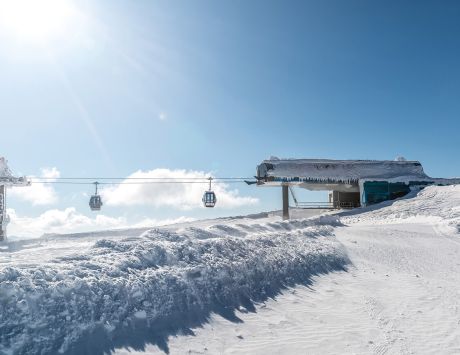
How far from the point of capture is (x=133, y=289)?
7.42 metres

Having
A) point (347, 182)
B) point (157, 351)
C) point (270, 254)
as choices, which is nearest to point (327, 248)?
point (270, 254)

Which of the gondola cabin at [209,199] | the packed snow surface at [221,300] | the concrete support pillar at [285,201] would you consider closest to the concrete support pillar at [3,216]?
the gondola cabin at [209,199]

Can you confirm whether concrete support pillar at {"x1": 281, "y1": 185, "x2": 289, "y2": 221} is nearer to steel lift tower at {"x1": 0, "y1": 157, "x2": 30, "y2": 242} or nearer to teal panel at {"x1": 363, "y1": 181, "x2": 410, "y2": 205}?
teal panel at {"x1": 363, "y1": 181, "x2": 410, "y2": 205}

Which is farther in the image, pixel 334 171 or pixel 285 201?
pixel 334 171

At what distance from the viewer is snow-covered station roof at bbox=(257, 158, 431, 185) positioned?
97.2ft

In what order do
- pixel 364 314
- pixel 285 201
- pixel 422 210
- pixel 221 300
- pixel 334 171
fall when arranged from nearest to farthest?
1. pixel 221 300
2. pixel 364 314
3. pixel 422 210
4. pixel 285 201
5. pixel 334 171

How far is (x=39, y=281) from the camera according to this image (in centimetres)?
661

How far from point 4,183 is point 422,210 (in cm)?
2917

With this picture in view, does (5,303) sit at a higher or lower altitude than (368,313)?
higher

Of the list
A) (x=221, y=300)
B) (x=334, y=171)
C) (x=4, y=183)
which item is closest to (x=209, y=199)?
(x=334, y=171)

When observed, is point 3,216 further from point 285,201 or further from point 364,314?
point 364,314

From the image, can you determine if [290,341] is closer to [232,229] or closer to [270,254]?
[270,254]

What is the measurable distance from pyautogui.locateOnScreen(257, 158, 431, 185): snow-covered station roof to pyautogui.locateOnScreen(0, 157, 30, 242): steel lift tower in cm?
1817

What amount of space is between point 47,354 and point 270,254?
734 centimetres
